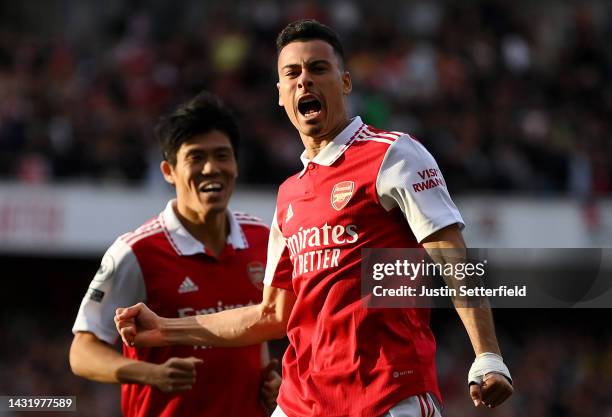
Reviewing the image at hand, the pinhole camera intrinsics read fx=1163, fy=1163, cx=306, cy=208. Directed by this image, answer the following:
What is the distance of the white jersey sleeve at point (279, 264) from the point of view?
17.2 feet

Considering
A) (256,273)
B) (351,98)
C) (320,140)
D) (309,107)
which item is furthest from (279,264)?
(351,98)

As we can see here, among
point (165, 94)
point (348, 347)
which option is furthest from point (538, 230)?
point (348, 347)

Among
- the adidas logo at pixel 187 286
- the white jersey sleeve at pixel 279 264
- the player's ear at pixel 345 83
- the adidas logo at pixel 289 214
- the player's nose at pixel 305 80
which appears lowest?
the white jersey sleeve at pixel 279 264

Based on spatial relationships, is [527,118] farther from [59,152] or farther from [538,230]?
[59,152]

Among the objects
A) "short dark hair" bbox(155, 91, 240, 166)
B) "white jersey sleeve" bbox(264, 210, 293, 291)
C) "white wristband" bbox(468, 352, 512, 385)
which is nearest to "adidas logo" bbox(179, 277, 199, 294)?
"short dark hair" bbox(155, 91, 240, 166)

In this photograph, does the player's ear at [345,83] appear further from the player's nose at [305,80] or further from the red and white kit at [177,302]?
the red and white kit at [177,302]

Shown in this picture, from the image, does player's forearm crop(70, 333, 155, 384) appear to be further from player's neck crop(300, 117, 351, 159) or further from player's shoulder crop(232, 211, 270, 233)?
player's neck crop(300, 117, 351, 159)

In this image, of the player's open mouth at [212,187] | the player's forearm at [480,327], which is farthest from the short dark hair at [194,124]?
the player's forearm at [480,327]

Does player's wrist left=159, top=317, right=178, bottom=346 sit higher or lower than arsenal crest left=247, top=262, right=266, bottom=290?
lower

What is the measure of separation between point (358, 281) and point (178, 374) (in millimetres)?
1146

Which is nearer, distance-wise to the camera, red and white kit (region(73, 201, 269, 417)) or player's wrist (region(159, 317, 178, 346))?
player's wrist (region(159, 317, 178, 346))

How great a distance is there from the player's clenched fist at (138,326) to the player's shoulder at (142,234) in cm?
95

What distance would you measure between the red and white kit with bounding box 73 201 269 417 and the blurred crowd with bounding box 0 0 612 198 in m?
8.57

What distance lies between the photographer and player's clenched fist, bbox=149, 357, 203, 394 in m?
5.33
